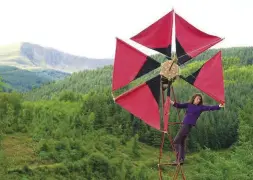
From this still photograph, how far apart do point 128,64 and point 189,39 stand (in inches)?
66.2

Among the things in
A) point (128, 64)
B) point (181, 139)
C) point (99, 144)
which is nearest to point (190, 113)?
point (181, 139)

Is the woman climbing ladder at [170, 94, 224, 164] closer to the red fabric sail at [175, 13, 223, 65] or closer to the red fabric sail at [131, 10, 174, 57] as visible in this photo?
the red fabric sail at [175, 13, 223, 65]

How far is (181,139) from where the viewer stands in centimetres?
941

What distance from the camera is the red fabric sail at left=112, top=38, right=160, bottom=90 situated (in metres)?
9.39

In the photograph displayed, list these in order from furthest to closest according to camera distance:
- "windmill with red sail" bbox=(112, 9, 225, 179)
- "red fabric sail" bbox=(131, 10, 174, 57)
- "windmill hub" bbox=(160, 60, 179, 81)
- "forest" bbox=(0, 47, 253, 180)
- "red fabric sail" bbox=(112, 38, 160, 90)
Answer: "forest" bbox=(0, 47, 253, 180) < "red fabric sail" bbox=(131, 10, 174, 57) < "red fabric sail" bbox=(112, 38, 160, 90) < "windmill with red sail" bbox=(112, 9, 225, 179) < "windmill hub" bbox=(160, 60, 179, 81)

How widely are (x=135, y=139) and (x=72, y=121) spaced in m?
14.4

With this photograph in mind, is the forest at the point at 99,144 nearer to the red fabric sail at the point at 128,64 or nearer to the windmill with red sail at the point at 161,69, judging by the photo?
the red fabric sail at the point at 128,64

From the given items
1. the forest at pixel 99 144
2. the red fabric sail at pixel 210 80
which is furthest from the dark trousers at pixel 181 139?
the forest at pixel 99 144

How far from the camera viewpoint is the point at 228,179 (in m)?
34.2

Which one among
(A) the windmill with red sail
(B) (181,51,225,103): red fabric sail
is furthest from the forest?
(B) (181,51,225,103): red fabric sail

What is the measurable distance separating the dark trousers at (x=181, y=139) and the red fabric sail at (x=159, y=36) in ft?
5.91

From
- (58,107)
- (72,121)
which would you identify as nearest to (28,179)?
(72,121)

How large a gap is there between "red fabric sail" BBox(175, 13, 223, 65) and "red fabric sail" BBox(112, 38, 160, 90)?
31.6 inches

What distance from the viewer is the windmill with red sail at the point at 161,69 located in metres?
9.12
